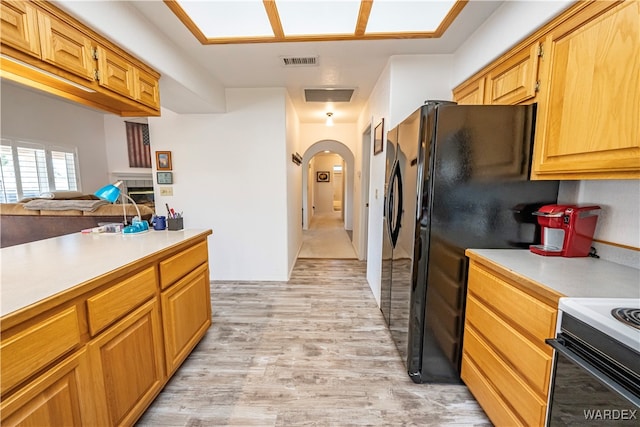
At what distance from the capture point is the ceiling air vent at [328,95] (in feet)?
11.3

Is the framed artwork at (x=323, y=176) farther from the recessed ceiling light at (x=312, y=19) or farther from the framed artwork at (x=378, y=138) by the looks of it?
the recessed ceiling light at (x=312, y=19)

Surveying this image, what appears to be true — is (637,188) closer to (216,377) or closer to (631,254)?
(631,254)

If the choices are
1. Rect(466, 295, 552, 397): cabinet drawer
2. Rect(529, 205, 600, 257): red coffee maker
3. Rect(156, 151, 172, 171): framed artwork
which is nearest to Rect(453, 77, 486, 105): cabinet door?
Rect(529, 205, 600, 257): red coffee maker

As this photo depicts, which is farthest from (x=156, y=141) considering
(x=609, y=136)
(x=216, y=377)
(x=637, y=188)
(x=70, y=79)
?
(x=637, y=188)

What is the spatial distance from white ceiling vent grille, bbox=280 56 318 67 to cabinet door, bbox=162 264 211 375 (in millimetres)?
2067

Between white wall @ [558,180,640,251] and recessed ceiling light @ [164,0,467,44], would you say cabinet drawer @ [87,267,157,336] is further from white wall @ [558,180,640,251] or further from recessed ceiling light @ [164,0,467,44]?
white wall @ [558,180,640,251]

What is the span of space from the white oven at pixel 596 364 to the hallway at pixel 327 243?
3704mm

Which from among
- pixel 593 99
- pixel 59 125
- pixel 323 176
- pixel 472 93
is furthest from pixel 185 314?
pixel 323 176

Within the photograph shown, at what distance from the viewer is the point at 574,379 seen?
0.91 metres

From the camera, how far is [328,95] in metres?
3.61

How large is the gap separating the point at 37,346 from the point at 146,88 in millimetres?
1793

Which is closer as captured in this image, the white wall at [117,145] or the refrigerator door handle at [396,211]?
the refrigerator door handle at [396,211]

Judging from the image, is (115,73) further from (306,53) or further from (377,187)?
(377,187)

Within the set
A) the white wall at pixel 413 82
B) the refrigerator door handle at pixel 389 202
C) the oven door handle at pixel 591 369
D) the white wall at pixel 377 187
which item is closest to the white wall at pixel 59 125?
the white wall at pixel 377 187
